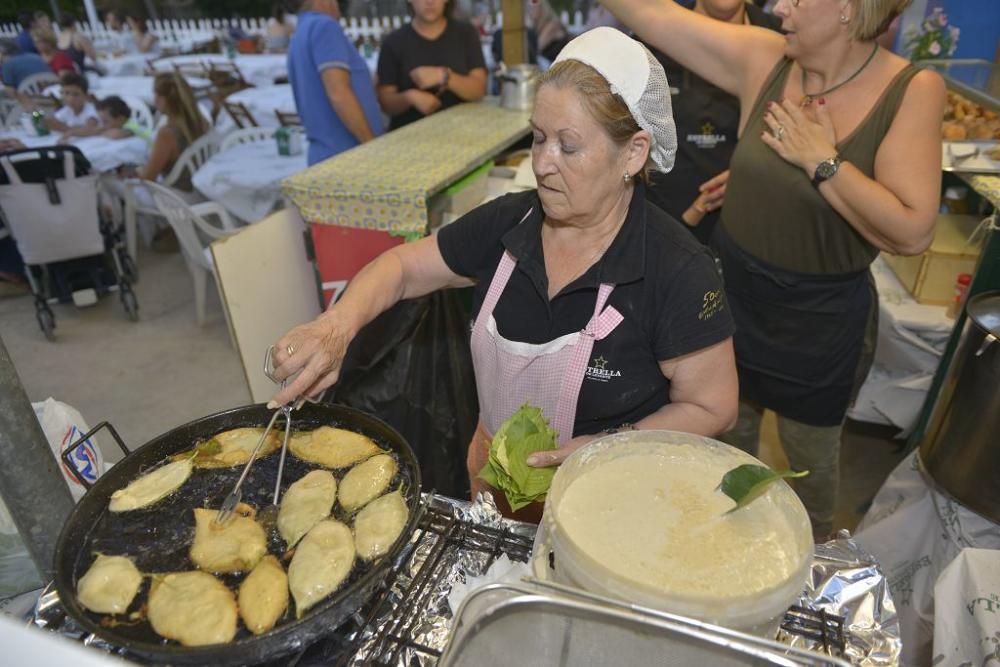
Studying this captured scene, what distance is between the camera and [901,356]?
9.60 feet

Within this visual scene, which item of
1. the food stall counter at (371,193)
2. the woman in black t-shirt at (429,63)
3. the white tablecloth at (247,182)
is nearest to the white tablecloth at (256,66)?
the white tablecloth at (247,182)

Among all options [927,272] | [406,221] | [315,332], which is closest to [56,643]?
[315,332]

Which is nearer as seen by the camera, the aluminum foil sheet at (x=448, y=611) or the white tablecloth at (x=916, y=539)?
the aluminum foil sheet at (x=448, y=611)

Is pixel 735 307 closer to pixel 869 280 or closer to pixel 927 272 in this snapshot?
pixel 869 280

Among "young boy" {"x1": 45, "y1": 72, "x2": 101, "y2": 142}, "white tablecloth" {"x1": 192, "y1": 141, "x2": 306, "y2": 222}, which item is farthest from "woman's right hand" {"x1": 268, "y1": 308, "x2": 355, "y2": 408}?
"young boy" {"x1": 45, "y1": 72, "x2": 101, "y2": 142}

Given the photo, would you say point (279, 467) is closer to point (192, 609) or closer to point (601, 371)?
point (192, 609)

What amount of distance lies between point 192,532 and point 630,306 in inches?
40.1

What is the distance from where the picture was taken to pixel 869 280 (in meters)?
2.07

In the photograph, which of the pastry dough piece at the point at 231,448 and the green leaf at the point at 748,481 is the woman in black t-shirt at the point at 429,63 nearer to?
the pastry dough piece at the point at 231,448

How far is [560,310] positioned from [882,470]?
2568 mm

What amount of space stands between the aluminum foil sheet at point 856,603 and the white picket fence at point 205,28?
12.5 meters

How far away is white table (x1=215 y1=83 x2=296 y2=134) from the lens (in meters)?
6.92

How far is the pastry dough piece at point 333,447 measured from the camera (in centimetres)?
139

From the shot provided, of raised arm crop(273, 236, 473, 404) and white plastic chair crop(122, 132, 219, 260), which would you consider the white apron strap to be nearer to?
raised arm crop(273, 236, 473, 404)
